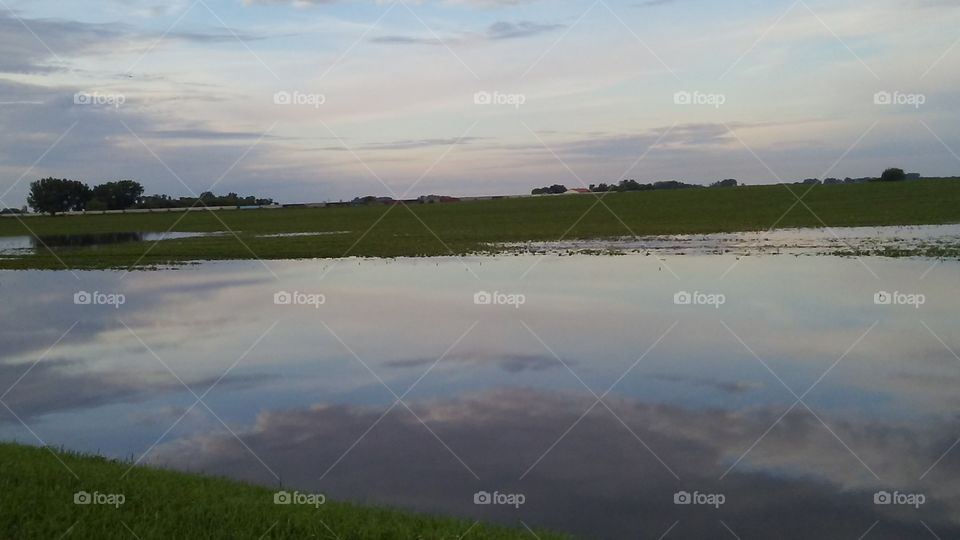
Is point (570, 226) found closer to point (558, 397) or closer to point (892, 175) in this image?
point (558, 397)

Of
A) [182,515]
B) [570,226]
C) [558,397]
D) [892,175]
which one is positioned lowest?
[182,515]

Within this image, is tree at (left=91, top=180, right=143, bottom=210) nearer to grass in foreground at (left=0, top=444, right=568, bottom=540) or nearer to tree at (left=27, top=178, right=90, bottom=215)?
tree at (left=27, top=178, right=90, bottom=215)

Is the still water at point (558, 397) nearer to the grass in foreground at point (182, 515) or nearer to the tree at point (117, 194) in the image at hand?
the grass in foreground at point (182, 515)

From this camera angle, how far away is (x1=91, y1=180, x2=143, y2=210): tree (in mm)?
111875

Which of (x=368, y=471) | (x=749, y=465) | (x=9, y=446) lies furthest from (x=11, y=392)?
(x=749, y=465)

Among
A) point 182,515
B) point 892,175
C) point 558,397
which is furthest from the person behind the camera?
point 892,175

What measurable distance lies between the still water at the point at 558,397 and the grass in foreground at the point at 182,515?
0.90 meters

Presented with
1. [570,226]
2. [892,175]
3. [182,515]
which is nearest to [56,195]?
[570,226]

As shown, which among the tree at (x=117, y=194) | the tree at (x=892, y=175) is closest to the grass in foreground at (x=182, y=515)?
the tree at (x=892, y=175)

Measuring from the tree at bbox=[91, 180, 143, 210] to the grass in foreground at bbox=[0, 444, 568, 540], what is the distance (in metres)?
113

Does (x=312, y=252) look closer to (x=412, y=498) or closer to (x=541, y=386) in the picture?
(x=541, y=386)

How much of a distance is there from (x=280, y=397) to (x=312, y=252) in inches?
1050

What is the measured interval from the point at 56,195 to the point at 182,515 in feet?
381

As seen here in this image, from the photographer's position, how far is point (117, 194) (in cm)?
11325
